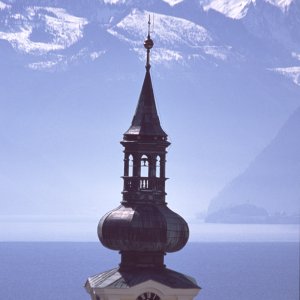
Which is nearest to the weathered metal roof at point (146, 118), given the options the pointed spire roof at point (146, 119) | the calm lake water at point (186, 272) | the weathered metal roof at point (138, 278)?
the pointed spire roof at point (146, 119)

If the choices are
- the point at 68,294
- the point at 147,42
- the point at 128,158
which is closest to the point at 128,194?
the point at 128,158

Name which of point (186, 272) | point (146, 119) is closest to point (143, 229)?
point (146, 119)

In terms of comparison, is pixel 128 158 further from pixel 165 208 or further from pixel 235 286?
pixel 235 286

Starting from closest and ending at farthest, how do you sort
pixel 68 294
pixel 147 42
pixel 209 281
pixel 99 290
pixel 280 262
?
pixel 99 290 < pixel 147 42 < pixel 68 294 < pixel 209 281 < pixel 280 262

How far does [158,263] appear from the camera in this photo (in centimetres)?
3672

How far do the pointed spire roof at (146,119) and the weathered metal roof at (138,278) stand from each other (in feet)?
8.51

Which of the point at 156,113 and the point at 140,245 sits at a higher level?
the point at 156,113

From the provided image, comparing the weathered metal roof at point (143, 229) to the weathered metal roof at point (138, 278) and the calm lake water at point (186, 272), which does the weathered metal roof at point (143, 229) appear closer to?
the weathered metal roof at point (138, 278)

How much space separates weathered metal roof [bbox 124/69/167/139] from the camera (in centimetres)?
3697

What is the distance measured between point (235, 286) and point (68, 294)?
82.3ft

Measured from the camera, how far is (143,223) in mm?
36438

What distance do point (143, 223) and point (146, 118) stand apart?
86.3 inches

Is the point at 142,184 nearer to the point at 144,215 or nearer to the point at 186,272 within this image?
the point at 144,215

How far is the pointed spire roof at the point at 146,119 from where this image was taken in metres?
36.9
